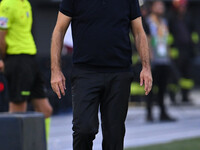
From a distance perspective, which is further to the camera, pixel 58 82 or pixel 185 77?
pixel 185 77

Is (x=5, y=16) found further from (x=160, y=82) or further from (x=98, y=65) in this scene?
(x=160, y=82)

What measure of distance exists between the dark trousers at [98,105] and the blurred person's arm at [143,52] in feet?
0.40

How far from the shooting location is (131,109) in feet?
46.5

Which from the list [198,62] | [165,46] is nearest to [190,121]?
[165,46]

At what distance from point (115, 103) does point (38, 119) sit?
0.83 m

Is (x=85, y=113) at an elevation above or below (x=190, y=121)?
above

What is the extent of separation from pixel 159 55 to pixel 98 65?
642 centimetres

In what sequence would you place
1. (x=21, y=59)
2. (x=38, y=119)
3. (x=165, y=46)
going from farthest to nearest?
1. (x=165, y=46)
2. (x=21, y=59)
3. (x=38, y=119)

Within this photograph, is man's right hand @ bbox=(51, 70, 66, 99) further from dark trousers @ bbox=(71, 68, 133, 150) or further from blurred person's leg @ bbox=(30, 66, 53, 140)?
blurred person's leg @ bbox=(30, 66, 53, 140)

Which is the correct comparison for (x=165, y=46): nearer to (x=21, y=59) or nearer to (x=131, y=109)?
(x=131, y=109)

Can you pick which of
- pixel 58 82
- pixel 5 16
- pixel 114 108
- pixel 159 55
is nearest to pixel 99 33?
pixel 58 82

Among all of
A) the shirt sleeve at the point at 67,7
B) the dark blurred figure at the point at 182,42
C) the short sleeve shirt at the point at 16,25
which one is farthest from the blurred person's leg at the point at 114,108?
the dark blurred figure at the point at 182,42

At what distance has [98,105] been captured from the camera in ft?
17.4

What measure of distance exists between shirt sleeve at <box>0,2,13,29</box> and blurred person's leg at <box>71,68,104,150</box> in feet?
6.41
